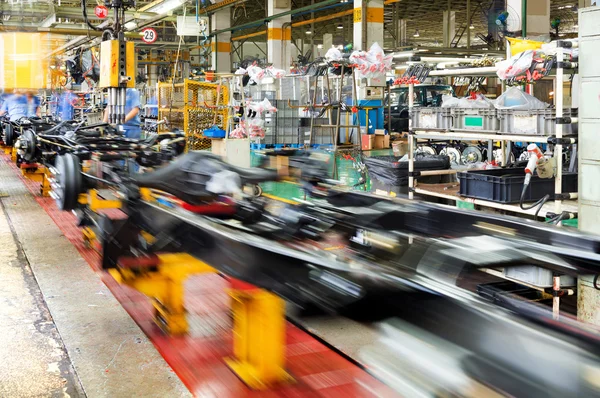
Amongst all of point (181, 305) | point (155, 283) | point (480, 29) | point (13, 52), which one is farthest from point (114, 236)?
point (480, 29)

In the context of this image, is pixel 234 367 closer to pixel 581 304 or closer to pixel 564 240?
pixel 564 240

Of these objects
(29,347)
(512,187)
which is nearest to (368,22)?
(512,187)

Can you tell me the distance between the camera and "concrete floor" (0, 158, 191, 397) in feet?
10.6

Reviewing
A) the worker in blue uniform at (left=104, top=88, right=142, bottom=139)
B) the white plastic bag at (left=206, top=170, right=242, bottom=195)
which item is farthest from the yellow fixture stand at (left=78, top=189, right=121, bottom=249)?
the worker in blue uniform at (left=104, top=88, right=142, bottom=139)

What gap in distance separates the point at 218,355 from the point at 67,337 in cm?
113

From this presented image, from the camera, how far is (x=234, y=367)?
2.88 meters

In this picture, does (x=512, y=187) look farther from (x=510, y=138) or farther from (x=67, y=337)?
(x=67, y=337)

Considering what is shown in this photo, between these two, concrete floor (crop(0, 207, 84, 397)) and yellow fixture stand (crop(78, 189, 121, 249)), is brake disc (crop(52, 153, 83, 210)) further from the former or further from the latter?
concrete floor (crop(0, 207, 84, 397))

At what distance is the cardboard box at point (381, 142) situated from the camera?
1752cm

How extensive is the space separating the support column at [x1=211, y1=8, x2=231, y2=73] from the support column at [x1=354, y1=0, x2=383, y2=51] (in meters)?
10.2

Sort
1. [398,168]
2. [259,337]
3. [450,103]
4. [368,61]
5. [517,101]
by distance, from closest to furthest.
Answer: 1. [259,337]
2. [517,101]
3. [450,103]
4. [398,168]
5. [368,61]

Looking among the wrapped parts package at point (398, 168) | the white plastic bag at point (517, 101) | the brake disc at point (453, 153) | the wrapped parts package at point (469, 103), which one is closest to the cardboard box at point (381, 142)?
the brake disc at point (453, 153)

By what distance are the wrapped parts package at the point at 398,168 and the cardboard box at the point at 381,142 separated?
11.0 meters

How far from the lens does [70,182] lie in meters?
4.97
